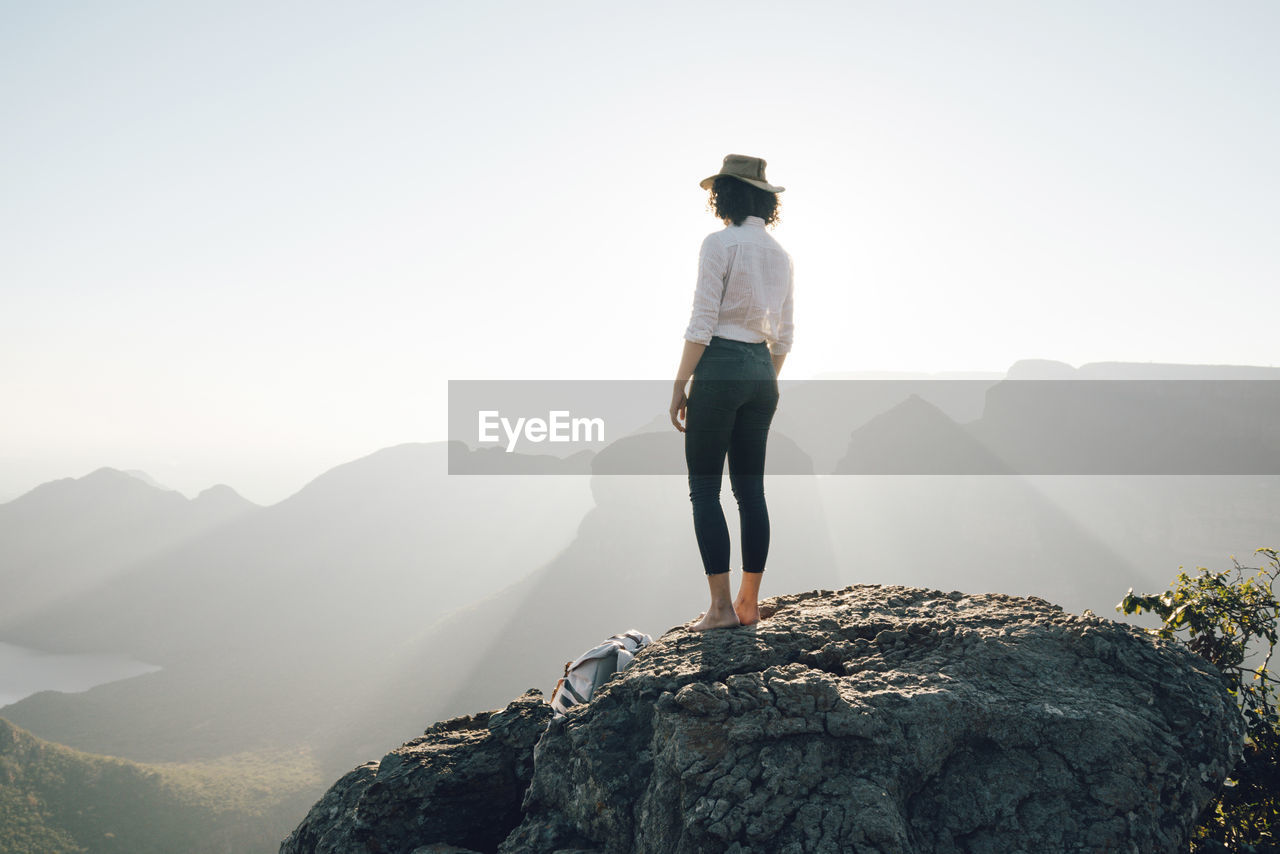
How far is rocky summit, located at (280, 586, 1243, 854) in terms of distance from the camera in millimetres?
2867

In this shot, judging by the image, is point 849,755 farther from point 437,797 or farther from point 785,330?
point 785,330

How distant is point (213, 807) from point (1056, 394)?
136 m

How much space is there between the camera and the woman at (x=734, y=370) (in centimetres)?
425

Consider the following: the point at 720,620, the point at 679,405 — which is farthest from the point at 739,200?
the point at 720,620

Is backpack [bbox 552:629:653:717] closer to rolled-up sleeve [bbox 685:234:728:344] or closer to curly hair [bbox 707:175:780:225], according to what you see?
rolled-up sleeve [bbox 685:234:728:344]

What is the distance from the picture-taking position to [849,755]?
3.02 metres

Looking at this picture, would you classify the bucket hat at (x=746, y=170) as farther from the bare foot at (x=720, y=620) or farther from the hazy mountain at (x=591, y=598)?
the hazy mountain at (x=591, y=598)

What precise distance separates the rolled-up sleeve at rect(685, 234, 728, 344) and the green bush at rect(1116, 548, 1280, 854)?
3445 millimetres

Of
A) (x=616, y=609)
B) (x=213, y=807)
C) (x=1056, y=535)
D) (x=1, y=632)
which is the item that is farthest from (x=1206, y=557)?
(x=1, y=632)

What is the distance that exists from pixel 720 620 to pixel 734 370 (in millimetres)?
1626

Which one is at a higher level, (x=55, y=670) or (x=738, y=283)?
(x=738, y=283)

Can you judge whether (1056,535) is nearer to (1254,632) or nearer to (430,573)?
(1254,632)

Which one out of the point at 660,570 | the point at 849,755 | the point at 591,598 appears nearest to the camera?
the point at 849,755

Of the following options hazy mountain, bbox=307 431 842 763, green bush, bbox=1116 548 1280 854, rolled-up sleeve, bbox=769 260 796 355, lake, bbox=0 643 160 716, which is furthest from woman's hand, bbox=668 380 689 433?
lake, bbox=0 643 160 716
